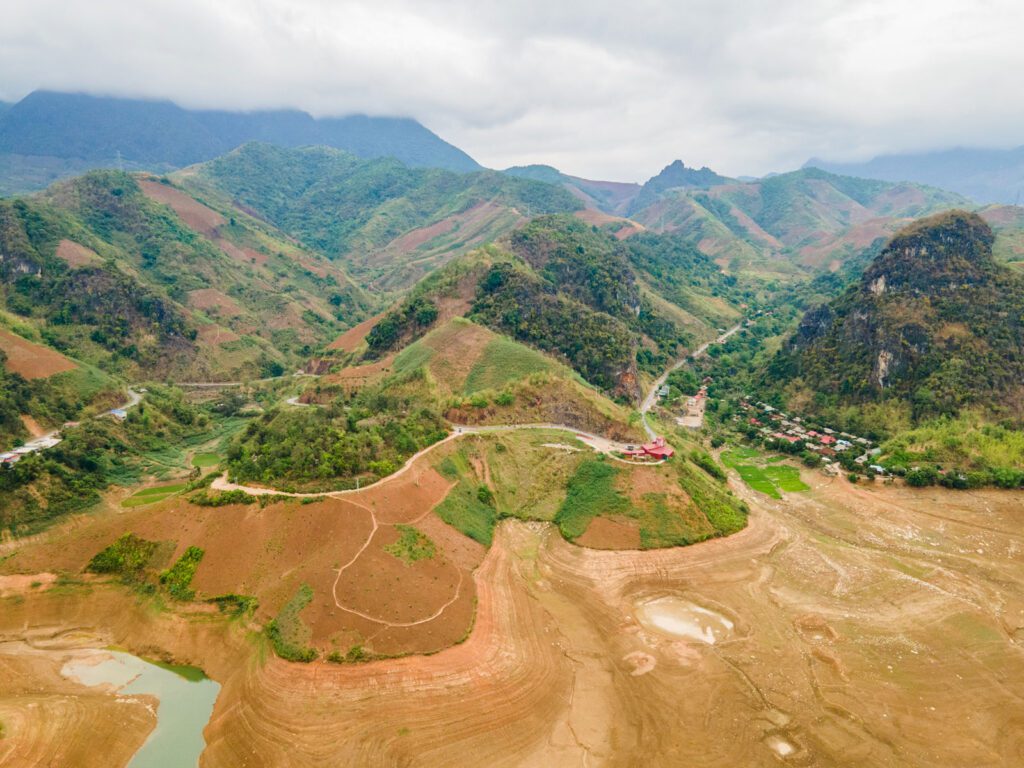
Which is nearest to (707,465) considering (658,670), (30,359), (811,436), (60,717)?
(811,436)

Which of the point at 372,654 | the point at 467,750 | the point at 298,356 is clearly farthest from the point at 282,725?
the point at 298,356

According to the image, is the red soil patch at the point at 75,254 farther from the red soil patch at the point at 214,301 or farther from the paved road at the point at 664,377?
the paved road at the point at 664,377

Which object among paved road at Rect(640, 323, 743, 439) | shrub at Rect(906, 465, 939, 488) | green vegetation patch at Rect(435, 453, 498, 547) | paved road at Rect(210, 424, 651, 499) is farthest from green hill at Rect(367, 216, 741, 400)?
green vegetation patch at Rect(435, 453, 498, 547)

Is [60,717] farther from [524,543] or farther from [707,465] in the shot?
[707,465]

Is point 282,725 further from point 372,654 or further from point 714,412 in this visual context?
point 714,412

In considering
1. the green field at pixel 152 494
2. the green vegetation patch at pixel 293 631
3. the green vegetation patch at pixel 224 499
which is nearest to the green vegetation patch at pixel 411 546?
the green vegetation patch at pixel 293 631
